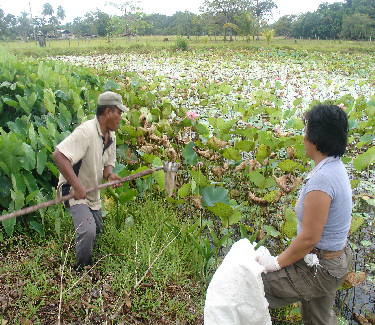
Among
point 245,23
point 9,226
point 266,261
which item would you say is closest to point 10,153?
point 9,226

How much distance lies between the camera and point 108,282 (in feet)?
7.20

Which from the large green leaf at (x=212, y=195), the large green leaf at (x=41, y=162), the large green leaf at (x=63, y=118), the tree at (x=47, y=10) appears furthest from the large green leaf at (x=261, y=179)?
the tree at (x=47, y=10)

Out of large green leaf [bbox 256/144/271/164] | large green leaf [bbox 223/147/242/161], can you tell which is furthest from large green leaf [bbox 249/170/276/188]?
large green leaf [bbox 223/147/242/161]

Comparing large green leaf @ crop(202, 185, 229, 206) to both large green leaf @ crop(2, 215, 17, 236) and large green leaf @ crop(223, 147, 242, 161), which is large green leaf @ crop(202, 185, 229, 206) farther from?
large green leaf @ crop(2, 215, 17, 236)

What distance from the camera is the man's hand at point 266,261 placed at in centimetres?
155

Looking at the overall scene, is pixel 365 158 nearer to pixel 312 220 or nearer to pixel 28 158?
pixel 312 220

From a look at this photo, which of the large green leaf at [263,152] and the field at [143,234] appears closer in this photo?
the field at [143,234]

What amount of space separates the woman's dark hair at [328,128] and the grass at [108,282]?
108 cm

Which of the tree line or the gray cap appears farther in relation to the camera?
the tree line

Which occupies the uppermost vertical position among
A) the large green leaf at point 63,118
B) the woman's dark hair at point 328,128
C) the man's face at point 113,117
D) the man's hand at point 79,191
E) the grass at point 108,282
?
the woman's dark hair at point 328,128

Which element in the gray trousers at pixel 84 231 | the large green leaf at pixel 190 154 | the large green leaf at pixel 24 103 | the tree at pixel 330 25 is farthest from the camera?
the tree at pixel 330 25

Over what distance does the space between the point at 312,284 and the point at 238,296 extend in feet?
1.10

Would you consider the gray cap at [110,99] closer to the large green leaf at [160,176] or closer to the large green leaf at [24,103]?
the large green leaf at [160,176]

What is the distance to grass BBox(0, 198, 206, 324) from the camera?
6.32ft
